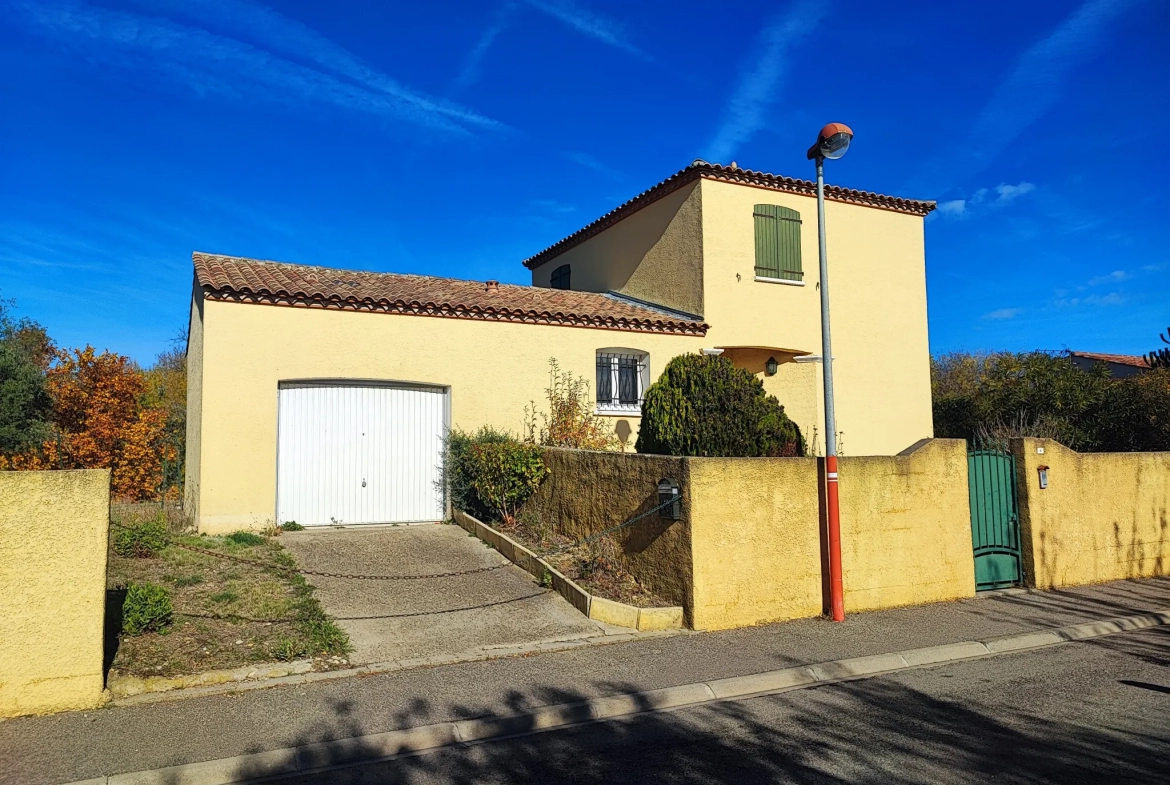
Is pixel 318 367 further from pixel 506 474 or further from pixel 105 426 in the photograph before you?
pixel 105 426

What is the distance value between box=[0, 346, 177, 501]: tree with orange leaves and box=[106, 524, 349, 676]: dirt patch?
33.1 feet

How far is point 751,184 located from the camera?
15.1m

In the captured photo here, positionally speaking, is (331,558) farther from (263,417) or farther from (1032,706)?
(1032,706)

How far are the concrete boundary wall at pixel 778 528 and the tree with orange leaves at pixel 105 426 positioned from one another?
13.4m

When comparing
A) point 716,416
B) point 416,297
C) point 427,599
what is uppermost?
point 416,297

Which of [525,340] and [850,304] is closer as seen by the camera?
[525,340]

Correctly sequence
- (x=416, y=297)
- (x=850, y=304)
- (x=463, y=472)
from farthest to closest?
(x=850, y=304), (x=416, y=297), (x=463, y=472)

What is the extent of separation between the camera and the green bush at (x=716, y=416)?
9.11 metres

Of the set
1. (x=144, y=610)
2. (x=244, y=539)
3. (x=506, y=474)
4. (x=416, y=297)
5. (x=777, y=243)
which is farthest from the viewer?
(x=777, y=243)

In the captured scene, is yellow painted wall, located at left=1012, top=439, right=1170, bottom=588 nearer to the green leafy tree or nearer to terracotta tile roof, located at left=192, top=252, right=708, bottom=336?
terracotta tile roof, located at left=192, top=252, right=708, bottom=336

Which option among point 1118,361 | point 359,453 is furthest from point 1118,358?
point 359,453

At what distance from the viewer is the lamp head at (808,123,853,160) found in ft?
27.2

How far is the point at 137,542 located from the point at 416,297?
5407 mm

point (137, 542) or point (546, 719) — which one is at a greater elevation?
point (137, 542)
